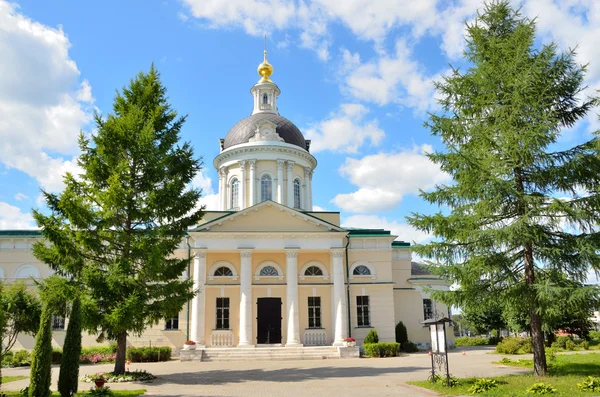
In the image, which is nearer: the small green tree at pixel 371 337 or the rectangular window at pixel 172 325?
the small green tree at pixel 371 337

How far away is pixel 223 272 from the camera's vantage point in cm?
2694

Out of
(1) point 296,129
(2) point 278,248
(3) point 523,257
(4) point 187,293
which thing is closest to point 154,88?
(4) point 187,293

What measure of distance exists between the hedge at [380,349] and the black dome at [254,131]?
15.4 meters

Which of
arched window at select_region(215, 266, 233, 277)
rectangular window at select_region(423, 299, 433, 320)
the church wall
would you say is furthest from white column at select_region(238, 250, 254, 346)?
rectangular window at select_region(423, 299, 433, 320)

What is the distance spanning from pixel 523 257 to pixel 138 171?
12.5 meters

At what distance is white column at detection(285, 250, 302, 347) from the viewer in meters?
24.9

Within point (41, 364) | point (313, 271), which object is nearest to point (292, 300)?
point (313, 271)

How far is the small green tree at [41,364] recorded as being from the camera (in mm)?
10714

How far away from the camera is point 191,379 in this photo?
635 inches

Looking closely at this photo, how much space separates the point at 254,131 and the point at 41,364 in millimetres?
24403

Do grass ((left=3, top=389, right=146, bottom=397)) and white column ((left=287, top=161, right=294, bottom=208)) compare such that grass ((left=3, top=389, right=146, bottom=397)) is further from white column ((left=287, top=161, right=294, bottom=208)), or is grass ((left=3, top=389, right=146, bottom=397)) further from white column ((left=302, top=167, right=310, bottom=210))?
white column ((left=302, top=167, right=310, bottom=210))

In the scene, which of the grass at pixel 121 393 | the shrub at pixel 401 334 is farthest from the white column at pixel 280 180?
the grass at pixel 121 393

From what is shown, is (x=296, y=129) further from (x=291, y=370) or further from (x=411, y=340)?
(x=291, y=370)

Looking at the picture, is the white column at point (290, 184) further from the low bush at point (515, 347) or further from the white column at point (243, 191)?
the low bush at point (515, 347)
